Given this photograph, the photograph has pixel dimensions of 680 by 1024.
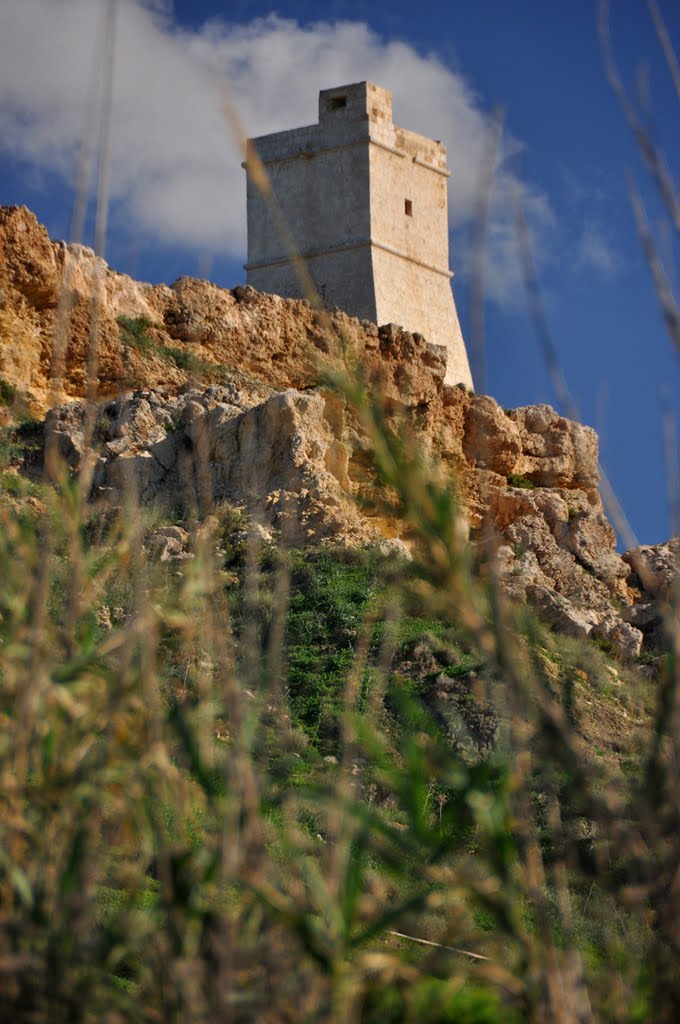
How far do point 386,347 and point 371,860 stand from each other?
32.6 feet

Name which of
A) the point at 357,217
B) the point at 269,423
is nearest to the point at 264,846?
the point at 269,423

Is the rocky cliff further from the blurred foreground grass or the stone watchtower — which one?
the blurred foreground grass

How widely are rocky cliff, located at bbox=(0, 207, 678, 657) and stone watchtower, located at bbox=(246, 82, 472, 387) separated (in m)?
4.49

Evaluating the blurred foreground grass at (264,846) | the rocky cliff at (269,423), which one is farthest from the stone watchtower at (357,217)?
the blurred foreground grass at (264,846)

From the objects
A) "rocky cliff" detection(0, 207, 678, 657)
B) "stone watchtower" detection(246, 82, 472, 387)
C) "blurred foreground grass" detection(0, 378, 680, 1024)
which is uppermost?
"stone watchtower" detection(246, 82, 472, 387)

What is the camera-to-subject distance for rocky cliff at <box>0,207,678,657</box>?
1226 cm

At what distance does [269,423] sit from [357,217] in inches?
363

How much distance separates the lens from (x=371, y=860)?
23.5ft

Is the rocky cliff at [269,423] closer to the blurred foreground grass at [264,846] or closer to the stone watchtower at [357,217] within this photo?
the stone watchtower at [357,217]

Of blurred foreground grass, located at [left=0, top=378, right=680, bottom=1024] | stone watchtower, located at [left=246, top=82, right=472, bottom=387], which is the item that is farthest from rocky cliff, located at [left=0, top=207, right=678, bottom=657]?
blurred foreground grass, located at [left=0, top=378, right=680, bottom=1024]

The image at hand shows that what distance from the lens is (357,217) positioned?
829 inches

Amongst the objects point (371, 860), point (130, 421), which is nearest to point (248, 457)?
point (130, 421)

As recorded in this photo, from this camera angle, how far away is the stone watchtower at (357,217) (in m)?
20.8

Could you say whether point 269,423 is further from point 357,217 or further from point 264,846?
point 264,846
